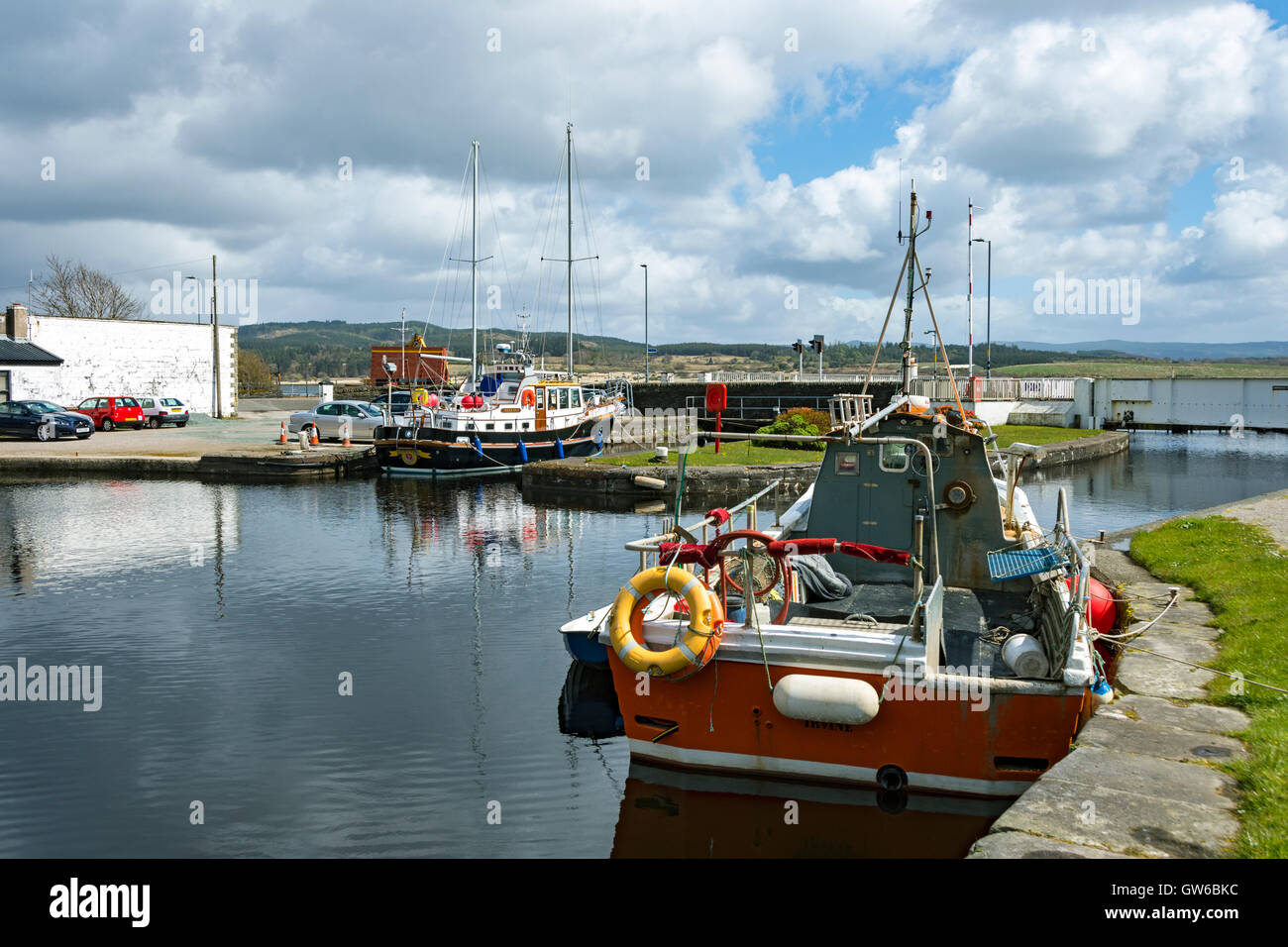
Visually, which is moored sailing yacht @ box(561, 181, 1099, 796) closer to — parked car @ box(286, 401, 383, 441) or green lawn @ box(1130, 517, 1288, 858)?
green lawn @ box(1130, 517, 1288, 858)

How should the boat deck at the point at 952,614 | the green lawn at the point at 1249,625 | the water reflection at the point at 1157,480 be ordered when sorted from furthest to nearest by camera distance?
the water reflection at the point at 1157,480 → the boat deck at the point at 952,614 → the green lawn at the point at 1249,625

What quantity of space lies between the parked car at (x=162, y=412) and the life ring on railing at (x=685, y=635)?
4336 centimetres

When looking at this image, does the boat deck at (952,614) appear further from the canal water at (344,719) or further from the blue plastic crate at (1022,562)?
the canal water at (344,719)

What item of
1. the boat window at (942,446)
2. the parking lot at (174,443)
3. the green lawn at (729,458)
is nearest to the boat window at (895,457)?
the boat window at (942,446)

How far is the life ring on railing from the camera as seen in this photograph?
7969 mm

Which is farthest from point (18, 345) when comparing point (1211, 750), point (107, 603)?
point (1211, 750)

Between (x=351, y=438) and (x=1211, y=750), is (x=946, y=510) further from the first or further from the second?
(x=351, y=438)

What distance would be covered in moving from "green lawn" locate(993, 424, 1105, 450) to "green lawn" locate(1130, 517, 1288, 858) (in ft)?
79.3

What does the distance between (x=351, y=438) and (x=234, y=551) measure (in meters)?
20.3

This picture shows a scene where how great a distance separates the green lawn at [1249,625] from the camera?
577 centimetres

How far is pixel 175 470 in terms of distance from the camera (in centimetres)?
3247

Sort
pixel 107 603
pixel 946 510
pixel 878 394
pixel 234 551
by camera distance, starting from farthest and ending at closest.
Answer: pixel 878 394 < pixel 234 551 < pixel 107 603 < pixel 946 510

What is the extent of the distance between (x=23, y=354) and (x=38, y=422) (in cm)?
804

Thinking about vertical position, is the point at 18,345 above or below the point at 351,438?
above
